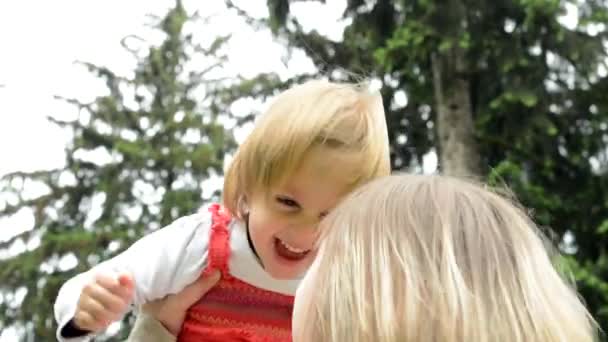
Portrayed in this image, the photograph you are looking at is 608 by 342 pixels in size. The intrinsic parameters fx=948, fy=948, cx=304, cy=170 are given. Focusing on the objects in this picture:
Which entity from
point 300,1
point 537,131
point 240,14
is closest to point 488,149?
point 537,131

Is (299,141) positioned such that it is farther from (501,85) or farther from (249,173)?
(501,85)

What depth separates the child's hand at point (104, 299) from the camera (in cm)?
139

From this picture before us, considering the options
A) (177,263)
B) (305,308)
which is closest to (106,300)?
(177,263)

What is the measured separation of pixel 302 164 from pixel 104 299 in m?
0.38

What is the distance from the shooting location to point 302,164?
60.3 inches

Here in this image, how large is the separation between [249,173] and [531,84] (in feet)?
17.3

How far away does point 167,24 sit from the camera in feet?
36.2

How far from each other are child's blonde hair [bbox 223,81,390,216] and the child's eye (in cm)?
3

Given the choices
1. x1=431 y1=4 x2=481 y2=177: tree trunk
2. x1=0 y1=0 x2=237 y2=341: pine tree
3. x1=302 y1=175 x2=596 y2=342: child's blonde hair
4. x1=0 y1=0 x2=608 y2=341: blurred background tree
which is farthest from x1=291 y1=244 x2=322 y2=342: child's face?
x1=0 y1=0 x2=237 y2=341: pine tree

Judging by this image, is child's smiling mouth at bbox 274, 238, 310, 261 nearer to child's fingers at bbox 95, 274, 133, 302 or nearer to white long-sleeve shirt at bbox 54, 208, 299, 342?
white long-sleeve shirt at bbox 54, 208, 299, 342

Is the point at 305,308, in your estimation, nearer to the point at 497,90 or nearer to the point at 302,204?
the point at 302,204

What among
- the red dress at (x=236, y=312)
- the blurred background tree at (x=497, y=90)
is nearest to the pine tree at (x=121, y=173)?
the blurred background tree at (x=497, y=90)

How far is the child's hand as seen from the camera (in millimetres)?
1391

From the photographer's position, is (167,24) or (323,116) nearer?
(323,116)
